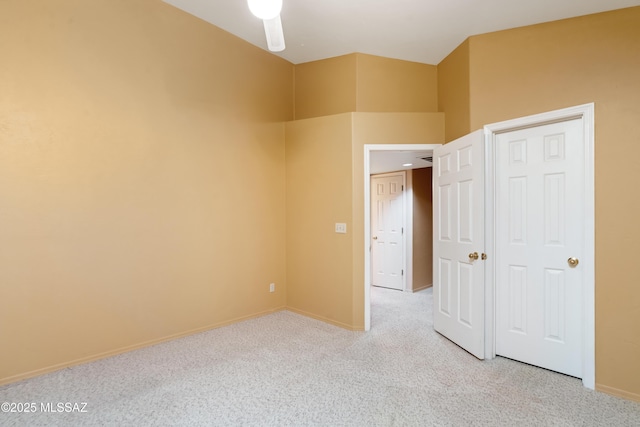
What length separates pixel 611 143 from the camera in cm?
245

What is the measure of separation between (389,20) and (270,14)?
205cm

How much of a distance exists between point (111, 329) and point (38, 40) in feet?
8.00

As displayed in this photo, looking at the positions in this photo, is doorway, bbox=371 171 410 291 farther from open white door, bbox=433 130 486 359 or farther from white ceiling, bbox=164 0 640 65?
white ceiling, bbox=164 0 640 65

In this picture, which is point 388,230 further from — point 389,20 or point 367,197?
point 389,20

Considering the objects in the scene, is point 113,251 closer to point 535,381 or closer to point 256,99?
point 256,99

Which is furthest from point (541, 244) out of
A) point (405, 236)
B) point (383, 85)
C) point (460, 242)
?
point (405, 236)

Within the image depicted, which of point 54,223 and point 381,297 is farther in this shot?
point 381,297

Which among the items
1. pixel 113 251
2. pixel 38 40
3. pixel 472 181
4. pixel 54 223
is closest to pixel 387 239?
pixel 472 181

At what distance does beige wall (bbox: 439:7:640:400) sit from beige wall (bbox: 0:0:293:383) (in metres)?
3.13

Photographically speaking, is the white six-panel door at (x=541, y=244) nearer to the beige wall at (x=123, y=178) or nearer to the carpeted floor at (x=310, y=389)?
the carpeted floor at (x=310, y=389)

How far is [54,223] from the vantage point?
8.60 ft

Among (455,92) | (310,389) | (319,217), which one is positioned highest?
(455,92)

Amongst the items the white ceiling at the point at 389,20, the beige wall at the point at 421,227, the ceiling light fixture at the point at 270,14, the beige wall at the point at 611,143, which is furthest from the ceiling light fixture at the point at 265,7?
the beige wall at the point at 421,227

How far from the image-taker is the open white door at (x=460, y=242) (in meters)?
2.97
